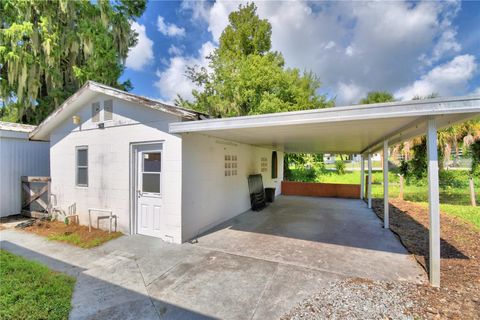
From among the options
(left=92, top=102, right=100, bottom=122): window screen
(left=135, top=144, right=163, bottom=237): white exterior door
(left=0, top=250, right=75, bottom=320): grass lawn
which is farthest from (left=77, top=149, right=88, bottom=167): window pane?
(left=0, top=250, right=75, bottom=320): grass lawn

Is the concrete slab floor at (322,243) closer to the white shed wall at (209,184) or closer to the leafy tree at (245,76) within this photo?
the white shed wall at (209,184)

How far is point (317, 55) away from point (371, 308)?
18275 millimetres

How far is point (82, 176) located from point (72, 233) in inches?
62.7

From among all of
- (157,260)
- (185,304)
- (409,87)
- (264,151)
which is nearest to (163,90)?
(264,151)

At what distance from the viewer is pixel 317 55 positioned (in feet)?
56.4

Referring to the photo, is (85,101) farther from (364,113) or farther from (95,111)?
(364,113)

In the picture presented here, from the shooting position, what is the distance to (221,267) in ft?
12.0

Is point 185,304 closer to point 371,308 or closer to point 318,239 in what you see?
point 371,308

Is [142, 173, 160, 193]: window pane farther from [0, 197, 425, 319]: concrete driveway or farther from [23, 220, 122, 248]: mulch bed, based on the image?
[23, 220, 122, 248]: mulch bed

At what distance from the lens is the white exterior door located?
503 centimetres

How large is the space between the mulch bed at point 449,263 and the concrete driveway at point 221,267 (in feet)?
1.10

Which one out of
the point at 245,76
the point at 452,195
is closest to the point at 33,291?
the point at 245,76

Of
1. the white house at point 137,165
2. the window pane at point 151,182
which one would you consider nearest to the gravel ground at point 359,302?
the white house at point 137,165

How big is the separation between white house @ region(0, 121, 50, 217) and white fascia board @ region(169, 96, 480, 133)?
699cm
